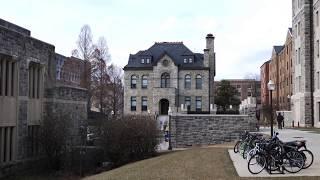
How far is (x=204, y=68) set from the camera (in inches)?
3009

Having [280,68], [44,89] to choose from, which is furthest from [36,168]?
[280,68]

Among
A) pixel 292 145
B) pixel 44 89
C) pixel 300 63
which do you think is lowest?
pixel 292 145

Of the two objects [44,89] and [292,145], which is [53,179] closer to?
[44,89]

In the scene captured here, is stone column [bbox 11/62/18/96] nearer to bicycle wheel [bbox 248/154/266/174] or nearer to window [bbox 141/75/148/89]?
bicycle wheel [bbox 248/154/266/174]

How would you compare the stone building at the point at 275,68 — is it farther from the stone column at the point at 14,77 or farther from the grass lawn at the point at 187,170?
the stone column at the point at 14,77

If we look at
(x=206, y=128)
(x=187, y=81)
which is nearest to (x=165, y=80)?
(x=187, y=81)

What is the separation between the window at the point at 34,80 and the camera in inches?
1027

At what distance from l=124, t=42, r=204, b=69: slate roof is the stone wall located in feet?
127

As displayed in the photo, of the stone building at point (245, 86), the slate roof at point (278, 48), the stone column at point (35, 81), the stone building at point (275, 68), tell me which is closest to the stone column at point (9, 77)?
the stone column at point (35, 81)

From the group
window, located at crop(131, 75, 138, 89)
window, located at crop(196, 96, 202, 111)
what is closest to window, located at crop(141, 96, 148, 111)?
window, located at crop(131, 75, 138, 89)

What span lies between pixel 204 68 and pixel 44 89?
50418 millimetres

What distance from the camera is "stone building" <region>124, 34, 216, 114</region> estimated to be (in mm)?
76438

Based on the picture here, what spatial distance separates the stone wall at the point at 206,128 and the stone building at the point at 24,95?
10.1 meters

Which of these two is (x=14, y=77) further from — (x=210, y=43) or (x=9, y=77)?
(x=210, y=43)
